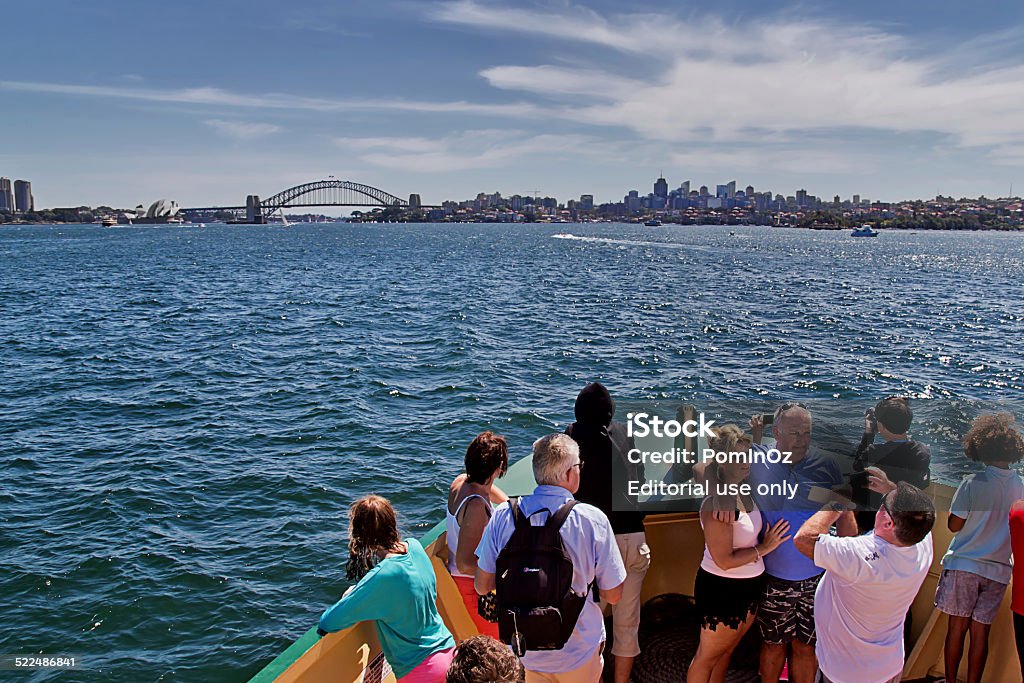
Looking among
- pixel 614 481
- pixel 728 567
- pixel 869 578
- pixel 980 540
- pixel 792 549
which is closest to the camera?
pixel 869 578

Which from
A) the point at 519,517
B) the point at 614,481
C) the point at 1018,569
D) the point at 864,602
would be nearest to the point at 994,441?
the point at 1018,569

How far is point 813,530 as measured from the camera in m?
3.48

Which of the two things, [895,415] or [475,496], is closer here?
[475,496]

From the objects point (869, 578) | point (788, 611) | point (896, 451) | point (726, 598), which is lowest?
point (788, 611)

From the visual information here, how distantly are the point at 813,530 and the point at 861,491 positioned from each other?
1.64ft

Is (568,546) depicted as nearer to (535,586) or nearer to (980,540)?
(535,586)

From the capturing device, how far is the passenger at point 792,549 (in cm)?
379

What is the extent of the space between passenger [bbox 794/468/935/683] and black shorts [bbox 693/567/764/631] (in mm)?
300

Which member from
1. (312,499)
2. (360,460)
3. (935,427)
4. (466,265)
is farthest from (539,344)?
(466,265)

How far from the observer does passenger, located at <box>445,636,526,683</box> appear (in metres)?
2.26

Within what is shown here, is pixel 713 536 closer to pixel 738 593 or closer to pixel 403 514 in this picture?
pixel 738 593

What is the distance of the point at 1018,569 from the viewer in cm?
389

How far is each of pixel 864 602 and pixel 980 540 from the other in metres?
1.09

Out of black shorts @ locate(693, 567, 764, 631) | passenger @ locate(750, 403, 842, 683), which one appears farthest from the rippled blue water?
black shorts @ locate(693, 567, 764, 631)
